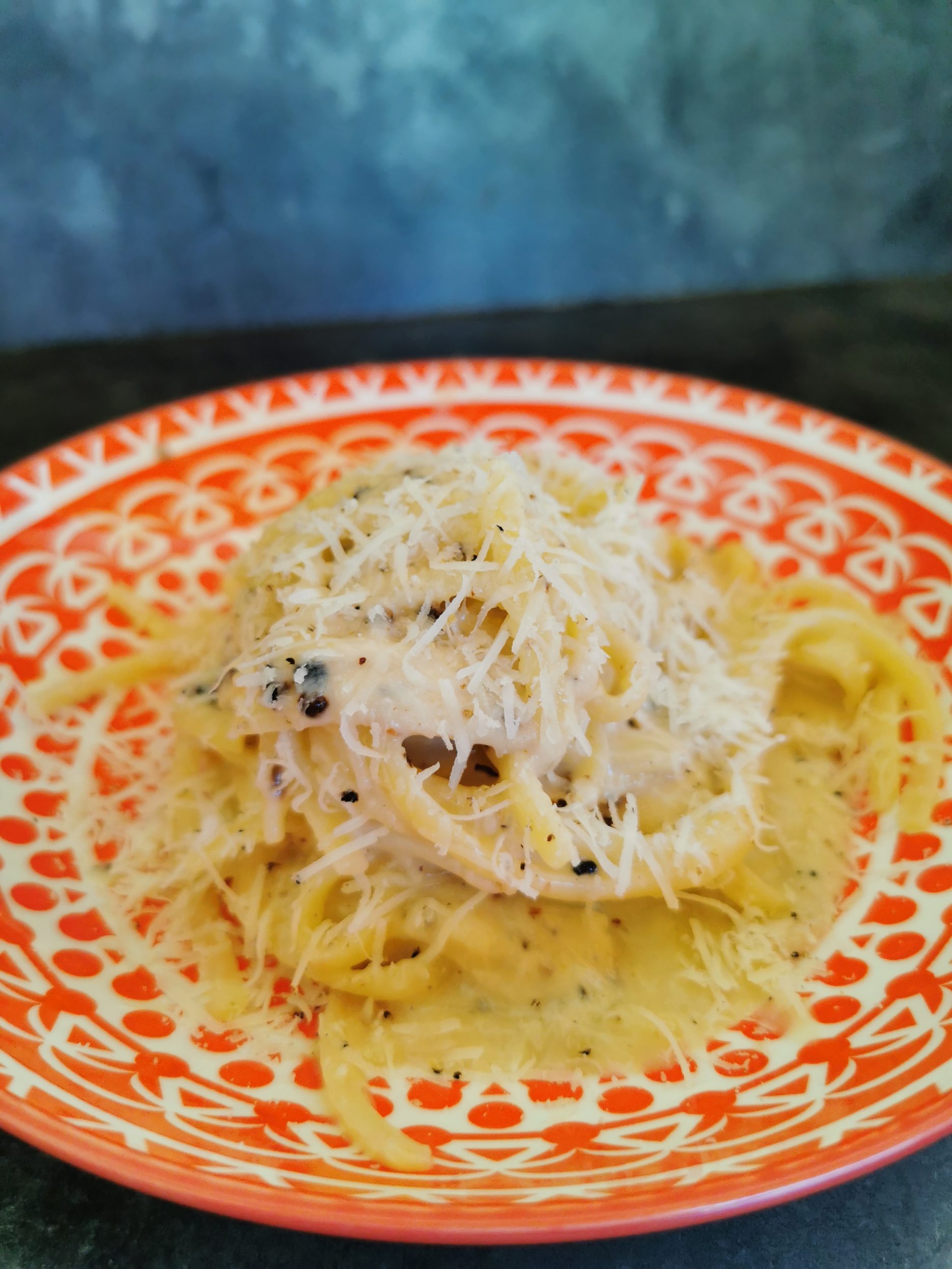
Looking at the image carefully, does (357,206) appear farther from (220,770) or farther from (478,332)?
(220,770)

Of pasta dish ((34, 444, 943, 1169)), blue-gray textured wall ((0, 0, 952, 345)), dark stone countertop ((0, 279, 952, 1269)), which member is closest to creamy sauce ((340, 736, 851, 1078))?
pasta dish ((34, 444, 943, 1169))

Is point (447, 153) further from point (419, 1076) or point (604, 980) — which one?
point (419, 1076)

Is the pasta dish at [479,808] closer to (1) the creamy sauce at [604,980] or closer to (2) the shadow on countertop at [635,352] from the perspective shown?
(1) the creamy sauce at [604,980]

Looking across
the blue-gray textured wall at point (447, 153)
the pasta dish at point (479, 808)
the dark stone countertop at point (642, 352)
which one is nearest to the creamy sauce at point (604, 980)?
the pasta dish at point (479, 808)

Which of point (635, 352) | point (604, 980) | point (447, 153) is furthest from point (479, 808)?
point (447, 153)

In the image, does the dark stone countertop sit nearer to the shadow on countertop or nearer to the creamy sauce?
the shadow on countertop
